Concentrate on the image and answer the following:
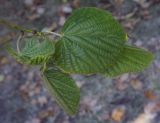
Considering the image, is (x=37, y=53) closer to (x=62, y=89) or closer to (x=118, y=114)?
(x=62, y=89)

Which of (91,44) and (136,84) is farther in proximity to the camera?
(136,84)

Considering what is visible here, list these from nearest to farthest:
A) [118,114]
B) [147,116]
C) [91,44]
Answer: [91,44] → [147,116] → [118,114]

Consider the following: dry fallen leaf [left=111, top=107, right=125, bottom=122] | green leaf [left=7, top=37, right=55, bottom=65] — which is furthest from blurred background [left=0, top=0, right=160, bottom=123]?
green leaf [left=7, top=37, right=55, bottom=65]

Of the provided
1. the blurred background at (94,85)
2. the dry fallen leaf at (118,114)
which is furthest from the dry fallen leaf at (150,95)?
the dry fallen leaf at (118,114)

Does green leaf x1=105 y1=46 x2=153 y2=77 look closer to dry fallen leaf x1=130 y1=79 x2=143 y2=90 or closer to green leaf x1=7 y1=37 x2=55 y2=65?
green leaf x1=7 y1=37 x2=55 y2=65

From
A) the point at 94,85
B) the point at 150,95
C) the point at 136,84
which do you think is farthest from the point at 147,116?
the point at 94,85

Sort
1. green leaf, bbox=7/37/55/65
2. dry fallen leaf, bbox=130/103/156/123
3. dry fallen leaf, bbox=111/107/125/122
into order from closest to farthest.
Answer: green leaf, bbox=7/37/55/65 → dry fallen leaf, bbox=130/103/156/123 → dry fallen leaf, bbox=111/107/125/122

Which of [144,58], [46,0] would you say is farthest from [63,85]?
[46,0]
